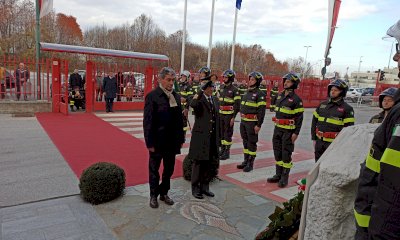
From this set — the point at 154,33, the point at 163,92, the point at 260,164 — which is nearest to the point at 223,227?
the point at 163,92

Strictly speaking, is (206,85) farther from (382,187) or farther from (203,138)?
(382,187)

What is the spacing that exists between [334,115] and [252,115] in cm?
162

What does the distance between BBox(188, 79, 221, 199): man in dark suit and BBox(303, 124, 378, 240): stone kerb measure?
102 inches

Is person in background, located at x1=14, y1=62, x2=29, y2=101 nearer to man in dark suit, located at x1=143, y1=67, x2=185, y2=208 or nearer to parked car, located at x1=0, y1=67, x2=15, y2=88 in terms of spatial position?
parked car, located at x1=0, y1=67, x2=15, y2=88

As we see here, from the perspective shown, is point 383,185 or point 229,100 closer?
point 383,185

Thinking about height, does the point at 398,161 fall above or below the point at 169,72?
below

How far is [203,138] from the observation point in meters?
4.67

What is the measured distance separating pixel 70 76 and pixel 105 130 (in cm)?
569

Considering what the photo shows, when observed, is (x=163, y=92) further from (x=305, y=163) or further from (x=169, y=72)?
(x=305, y=163)

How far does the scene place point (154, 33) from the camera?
184ft

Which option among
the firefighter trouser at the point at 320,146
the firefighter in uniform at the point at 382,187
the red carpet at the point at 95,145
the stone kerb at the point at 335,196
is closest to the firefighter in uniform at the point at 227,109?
the red carpet at the point at 95,145

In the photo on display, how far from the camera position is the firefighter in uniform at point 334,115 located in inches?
196

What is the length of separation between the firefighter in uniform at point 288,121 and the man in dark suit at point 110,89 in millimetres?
9486

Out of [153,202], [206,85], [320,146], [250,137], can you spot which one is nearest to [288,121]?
[320,146]
